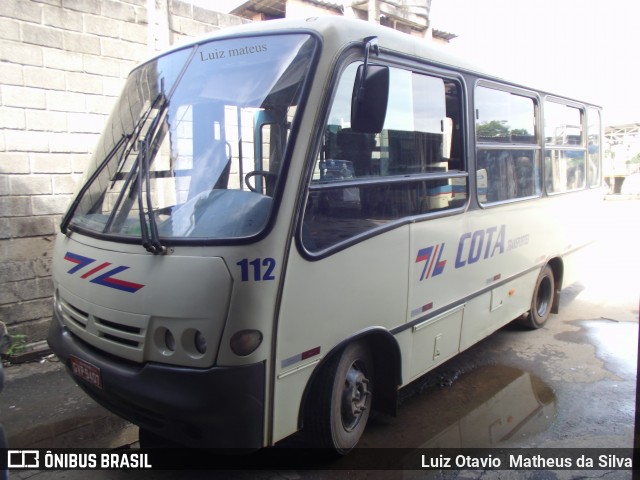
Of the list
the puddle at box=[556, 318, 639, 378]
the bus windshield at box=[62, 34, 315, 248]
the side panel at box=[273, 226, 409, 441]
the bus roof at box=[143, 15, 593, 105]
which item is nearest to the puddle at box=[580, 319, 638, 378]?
the puddle at box=[556, 318, 639, 378]

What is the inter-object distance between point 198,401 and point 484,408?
251 cm

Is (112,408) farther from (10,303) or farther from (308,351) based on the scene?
(10,303)

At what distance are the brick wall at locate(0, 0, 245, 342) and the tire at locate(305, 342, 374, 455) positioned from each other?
335 cm

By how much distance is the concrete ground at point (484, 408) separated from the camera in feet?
10.5

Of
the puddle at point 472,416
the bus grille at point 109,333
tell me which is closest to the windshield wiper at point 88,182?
the bus grille at point 109,333

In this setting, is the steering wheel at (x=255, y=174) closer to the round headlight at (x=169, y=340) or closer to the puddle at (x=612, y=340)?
the round headlight at (x=169, y=340)

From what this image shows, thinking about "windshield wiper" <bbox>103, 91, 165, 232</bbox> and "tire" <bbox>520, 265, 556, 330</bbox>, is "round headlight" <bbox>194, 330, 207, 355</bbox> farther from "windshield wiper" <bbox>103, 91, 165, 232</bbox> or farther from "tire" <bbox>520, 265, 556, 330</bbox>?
"tire" <bbox>520, 265, 556, 330</bbox>

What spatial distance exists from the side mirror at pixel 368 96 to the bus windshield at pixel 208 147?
1.06 ft

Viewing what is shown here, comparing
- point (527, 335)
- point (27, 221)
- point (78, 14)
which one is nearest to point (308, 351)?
point (27, 221)

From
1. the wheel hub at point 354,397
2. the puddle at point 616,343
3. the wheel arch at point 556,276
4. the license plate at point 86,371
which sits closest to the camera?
the license plate at point 86,371

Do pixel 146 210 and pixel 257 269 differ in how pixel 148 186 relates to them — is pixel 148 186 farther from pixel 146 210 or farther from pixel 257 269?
pixel 257 269

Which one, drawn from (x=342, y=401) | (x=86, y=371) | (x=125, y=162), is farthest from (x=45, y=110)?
(x=342, y=401)

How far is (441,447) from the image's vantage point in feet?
11.3

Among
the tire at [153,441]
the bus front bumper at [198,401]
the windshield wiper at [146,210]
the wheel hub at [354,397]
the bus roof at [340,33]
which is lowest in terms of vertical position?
the tire at [153,441]
